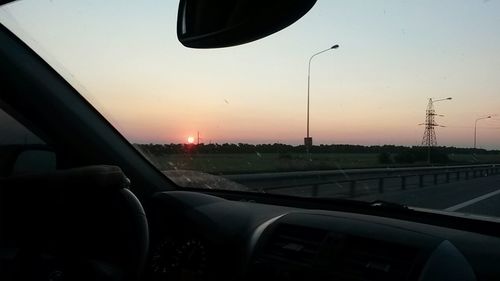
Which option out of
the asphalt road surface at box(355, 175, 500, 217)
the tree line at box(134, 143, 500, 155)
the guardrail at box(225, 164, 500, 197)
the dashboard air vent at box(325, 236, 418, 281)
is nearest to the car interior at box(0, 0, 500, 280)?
the dashboard air vent at box(325, 236, 418, 281)

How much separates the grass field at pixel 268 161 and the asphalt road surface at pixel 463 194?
0.51 metres

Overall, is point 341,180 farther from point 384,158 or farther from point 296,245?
point 296,245

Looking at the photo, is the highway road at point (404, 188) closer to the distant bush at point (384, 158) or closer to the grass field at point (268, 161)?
the grass field at point (268, 161)

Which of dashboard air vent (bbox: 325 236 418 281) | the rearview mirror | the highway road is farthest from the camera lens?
the highway road

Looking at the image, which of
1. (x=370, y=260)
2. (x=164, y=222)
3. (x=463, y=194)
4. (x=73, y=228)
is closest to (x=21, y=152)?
(x=73, y=228)

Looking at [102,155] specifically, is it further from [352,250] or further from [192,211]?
[352,250]

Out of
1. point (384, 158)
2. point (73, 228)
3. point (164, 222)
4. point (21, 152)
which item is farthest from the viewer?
point (384, 158)

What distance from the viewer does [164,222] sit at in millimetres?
3389

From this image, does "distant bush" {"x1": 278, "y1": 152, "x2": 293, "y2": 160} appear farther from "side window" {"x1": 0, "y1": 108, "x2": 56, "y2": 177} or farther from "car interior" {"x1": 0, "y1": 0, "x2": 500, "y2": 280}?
"side window" {"x1": 0, "y1": 108, "x2": 56, "y2": 177}

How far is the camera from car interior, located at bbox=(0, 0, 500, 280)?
2244 mm

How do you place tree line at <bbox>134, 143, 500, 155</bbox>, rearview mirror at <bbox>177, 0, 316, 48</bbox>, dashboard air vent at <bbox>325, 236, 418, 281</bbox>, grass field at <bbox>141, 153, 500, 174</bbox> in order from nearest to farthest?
rearview mirror at <bbox>177, 0, 316, 48</bbox> → dashboard air vent at <bbox>325, 236, 418, 281</bbox> → tree line at <bbox>134, 143, 500, 155</bbox> → grass field at <bbox>141, 153, 500, 174</bbox>

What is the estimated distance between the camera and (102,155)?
325 centimetres

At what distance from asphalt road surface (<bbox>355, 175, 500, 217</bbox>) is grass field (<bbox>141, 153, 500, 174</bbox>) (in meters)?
0.51

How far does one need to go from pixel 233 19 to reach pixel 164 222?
5.71ft
